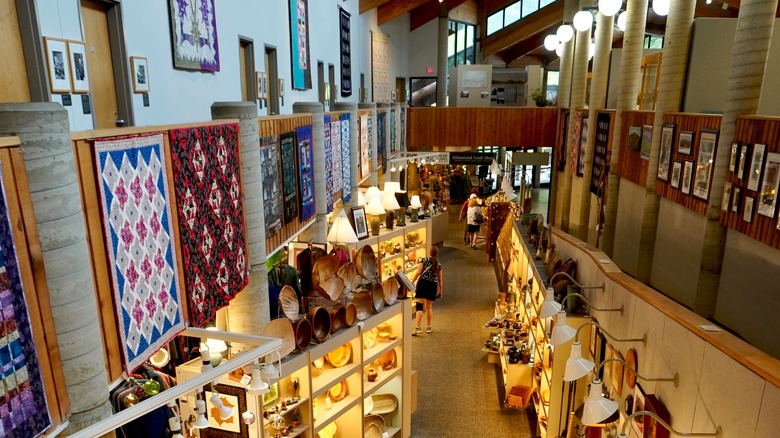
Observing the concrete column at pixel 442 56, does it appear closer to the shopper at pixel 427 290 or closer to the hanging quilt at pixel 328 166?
the shopper at pixel 427 290

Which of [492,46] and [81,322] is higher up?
[492,46]

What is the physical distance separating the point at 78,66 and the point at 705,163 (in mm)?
6499

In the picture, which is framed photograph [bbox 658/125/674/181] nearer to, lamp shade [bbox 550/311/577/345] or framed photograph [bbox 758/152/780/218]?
framed photograph [bbox 758/152/780/218]

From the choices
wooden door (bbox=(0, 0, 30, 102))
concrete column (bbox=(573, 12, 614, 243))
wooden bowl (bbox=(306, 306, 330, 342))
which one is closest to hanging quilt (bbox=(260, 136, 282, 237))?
wooden bowl (bbox=(306, 306, 330, 342))

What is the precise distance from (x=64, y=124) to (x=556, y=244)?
755 cm

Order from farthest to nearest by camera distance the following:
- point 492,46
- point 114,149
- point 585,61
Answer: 1. point 492,46
2. point 585,61
3. point 114,149

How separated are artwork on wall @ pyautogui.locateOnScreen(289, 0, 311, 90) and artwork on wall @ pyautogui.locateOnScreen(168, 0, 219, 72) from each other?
11.5ft

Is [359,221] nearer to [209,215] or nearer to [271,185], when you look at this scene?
[271,185]

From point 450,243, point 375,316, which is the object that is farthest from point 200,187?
point 450,243

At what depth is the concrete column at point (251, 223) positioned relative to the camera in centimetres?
451

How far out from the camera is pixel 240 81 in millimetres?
8414

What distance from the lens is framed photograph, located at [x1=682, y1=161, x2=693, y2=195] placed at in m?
6.50

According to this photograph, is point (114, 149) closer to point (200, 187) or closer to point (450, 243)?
point (200, 187)

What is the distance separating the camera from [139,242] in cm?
301
